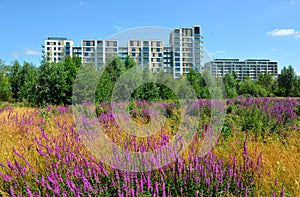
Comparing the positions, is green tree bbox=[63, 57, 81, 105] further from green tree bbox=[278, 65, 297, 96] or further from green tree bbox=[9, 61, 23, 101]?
green tree bbox=[278, 65, 297, 96]

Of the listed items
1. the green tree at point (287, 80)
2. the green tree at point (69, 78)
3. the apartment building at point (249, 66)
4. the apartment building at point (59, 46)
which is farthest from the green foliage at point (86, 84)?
the apartment building at point (249, 66)

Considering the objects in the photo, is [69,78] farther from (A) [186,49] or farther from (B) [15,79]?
(A) [186,49]

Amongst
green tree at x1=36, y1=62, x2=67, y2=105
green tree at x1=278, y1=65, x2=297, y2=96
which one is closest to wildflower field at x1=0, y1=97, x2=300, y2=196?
green tree at x1=36, y1=62, x2=67, y2=105

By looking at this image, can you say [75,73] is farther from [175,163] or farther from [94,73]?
[175,163]

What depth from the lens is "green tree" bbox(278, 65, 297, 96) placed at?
44.9 m

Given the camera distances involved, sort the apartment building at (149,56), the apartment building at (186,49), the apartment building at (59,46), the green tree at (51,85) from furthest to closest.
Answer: the apartment building at (59,46), the apartment building at (149,56), the apartment building at (186,49), the green tree at (51,85)

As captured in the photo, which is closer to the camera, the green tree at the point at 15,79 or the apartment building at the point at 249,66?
the green tree at the point at 15,79

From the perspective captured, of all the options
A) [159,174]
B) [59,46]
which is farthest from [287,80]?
[59,46]

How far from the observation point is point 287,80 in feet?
150

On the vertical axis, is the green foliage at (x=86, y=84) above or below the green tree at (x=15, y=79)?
below

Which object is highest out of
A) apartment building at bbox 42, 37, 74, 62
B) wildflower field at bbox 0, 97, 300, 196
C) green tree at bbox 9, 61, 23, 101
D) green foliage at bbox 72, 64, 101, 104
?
apartment building at bbox 42, 37, 74, 62

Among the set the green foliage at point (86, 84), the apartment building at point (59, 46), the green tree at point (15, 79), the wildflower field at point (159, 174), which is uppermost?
the apartment building at point (59, 46)

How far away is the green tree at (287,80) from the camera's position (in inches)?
1767

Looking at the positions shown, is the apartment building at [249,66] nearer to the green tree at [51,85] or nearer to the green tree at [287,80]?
the green tree at [287,80]
